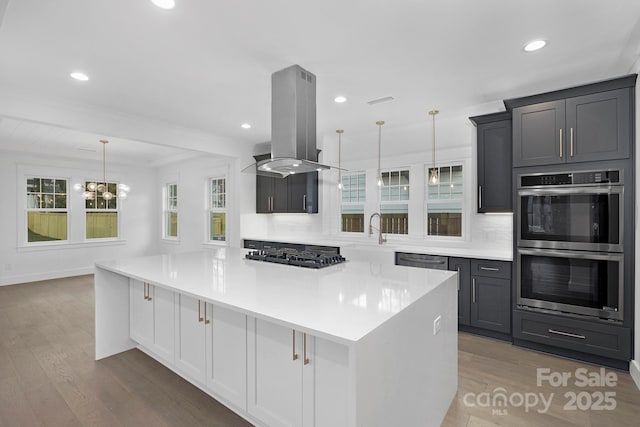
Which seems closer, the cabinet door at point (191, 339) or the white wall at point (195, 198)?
the cabinet door at point (191, 339)

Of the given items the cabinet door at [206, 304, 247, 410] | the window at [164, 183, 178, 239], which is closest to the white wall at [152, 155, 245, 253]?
the window at [164, 183, 178, 239]

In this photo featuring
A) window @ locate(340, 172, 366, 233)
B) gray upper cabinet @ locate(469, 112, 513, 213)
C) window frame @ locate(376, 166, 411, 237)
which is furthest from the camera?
window @ locate(340, 172, 366, 233)

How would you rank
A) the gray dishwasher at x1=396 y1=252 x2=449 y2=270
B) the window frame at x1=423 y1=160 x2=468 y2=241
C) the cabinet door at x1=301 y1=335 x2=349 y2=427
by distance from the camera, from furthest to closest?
1. the window frame at x1=423 y1=160 x2=468 y2=241
2. the gray dishwasher at x1=396 y1=252 x2=449 y2=270
3. the cabinet door at x1=301 y1=335 x2=349 y2=427

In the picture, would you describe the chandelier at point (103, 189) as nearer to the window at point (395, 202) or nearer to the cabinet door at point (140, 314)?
the cabinet door at point (140, 314)

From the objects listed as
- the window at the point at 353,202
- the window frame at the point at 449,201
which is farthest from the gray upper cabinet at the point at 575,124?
the window at the point at 353,202

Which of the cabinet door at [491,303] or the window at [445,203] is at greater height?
the window at [445,203]

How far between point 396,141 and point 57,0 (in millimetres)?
3762

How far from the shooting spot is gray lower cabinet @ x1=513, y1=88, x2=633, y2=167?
263 cm

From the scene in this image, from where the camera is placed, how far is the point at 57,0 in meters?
1.88

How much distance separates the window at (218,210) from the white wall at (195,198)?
116 mm

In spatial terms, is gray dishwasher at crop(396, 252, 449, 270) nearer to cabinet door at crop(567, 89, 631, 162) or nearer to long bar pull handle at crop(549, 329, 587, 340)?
long bar pull handle at crop(549, 329, 587, 340)

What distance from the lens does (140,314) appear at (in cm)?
282

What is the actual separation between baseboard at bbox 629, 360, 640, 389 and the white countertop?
1786 millimetres

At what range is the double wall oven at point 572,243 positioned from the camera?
8.69 feet
